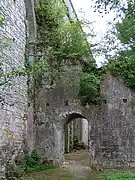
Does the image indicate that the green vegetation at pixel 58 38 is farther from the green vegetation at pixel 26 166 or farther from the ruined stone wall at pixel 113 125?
the green vegetation at pixel 26 166

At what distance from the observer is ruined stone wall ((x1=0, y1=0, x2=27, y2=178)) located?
8852 mm

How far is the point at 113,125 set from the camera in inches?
482

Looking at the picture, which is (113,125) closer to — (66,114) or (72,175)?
(66,114)

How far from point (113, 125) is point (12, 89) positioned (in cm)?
403

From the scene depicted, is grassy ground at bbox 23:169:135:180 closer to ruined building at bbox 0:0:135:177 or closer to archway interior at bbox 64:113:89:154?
ruined building at bbox 0:0:135:177

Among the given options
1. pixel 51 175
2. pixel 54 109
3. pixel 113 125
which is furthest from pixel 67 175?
pixel 54 109

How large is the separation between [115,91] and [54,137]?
2.67 metres

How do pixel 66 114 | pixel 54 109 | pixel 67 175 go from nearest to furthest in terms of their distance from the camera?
pixel 67 175 < pixel 66 114 < pixel 54 109

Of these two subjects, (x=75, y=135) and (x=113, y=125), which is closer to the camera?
(x=113, y=125)

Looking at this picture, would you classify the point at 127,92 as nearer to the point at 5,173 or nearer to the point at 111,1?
the point at 5,173

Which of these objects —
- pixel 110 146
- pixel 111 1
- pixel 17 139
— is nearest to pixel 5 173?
pixel 17 139

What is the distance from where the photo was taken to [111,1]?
21.7 ft

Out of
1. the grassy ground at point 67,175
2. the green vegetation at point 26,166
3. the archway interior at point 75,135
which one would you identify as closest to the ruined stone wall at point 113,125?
the grassy ground at point 67,175

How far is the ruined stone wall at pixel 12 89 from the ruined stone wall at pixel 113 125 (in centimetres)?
253
